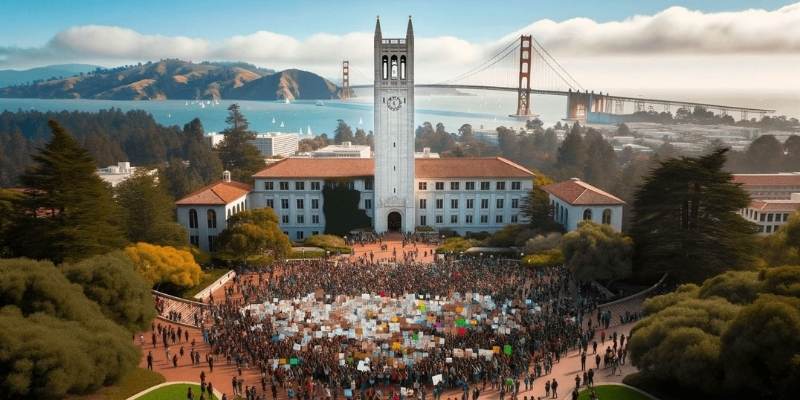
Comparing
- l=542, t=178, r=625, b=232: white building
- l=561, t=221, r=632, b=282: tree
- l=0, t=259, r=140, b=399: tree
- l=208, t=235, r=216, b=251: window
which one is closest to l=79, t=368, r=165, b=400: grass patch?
l=0, t=259, r=140, b=399: tree

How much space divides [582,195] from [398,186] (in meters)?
17.8

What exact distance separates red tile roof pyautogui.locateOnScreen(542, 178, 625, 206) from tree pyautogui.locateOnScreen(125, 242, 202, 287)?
3077 cm

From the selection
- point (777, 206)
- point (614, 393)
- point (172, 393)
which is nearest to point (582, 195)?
point (777, 206)

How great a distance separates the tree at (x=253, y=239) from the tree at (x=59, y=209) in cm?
1056

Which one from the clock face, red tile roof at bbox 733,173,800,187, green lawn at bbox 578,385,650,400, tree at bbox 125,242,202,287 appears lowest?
green lawn at bbox 578,385,650,400

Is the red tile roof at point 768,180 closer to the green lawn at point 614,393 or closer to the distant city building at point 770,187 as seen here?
the distant city building at point 770,187

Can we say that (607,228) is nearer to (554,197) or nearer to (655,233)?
(655,233)

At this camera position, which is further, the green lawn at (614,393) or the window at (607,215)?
the window at (607,215)

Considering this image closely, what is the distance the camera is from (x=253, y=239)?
155 ft

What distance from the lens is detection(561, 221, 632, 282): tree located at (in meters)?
40.8

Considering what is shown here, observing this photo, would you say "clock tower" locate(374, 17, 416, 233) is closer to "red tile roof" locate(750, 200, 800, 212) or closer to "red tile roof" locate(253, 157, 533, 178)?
"red tile roof" locate(253, 157, 533, 178)

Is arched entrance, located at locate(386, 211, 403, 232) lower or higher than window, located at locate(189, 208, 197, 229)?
lower

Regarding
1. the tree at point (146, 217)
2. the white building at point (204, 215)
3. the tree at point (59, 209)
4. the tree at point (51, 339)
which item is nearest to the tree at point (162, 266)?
the tree at point (59, 209)

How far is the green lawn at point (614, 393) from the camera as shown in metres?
25.9
